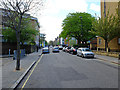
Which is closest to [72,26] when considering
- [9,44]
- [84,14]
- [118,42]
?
[84,14]

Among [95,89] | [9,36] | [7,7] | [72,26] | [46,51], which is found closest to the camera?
[95,89]

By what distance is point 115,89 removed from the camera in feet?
16.5

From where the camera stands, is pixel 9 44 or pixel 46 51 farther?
pixel 46 51

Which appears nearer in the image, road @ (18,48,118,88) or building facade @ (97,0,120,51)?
road @ (18,48,118,88)

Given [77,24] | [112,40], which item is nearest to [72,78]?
[112,40]

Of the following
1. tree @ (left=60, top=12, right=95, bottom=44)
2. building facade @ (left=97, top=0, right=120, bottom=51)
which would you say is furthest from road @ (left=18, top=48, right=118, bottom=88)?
tree @ (left=60, top=12, right=95, bottom=44)

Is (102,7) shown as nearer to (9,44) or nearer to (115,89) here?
(9,44)

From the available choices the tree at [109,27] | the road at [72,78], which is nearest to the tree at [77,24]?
the tree at [109,27]

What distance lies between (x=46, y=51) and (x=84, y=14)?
19007 mm

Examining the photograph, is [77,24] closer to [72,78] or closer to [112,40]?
[112,40]

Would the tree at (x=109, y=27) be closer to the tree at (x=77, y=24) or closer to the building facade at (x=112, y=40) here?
the building facade at (x=112, y=40)

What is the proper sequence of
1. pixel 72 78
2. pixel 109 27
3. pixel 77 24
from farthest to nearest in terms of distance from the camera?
pixel 77 24
pixel 109 27
pixel 72 78

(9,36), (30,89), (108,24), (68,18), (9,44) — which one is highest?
(68,18)

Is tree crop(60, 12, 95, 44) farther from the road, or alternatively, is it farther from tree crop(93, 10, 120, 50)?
the road
